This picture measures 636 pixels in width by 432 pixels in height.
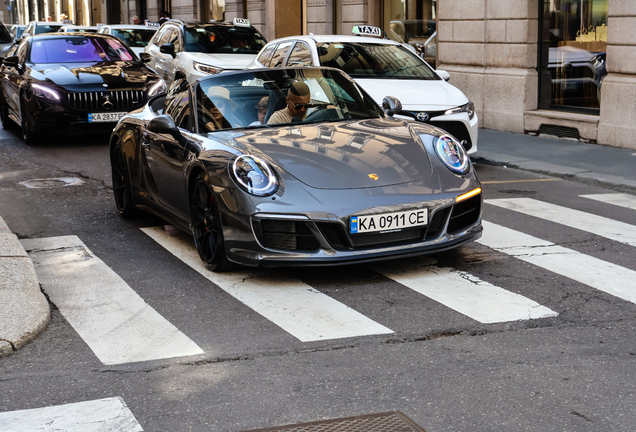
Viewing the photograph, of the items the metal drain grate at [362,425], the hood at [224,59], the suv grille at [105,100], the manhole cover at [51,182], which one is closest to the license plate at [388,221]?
the metal drain grate at [362,425]

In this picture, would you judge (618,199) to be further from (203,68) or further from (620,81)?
(203,68)

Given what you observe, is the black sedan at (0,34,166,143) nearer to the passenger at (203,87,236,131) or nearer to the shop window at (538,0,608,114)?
the shop window at (538,0,608,114)

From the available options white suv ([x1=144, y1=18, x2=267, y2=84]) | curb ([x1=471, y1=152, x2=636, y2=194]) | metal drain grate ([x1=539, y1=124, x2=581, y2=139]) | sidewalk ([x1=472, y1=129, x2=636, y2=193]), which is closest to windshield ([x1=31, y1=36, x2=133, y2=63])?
white suv ([x1=144, y1=18, x2=267, y2=84])

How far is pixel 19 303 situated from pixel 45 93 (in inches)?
331

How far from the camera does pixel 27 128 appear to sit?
13.3 m

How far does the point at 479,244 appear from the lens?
669cm

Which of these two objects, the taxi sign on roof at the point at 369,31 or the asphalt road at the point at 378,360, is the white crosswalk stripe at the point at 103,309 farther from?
the taxi sign on roof at the point at 369,31

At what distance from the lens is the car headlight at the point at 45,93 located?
12.8m

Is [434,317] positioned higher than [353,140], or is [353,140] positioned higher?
[353,140]

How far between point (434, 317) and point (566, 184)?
213 inches

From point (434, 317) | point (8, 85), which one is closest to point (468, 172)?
point (434, 317)

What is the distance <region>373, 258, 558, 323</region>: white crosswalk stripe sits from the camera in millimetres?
4953

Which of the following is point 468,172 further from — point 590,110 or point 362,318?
point 590,110

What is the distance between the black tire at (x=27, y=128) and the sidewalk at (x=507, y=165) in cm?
618
